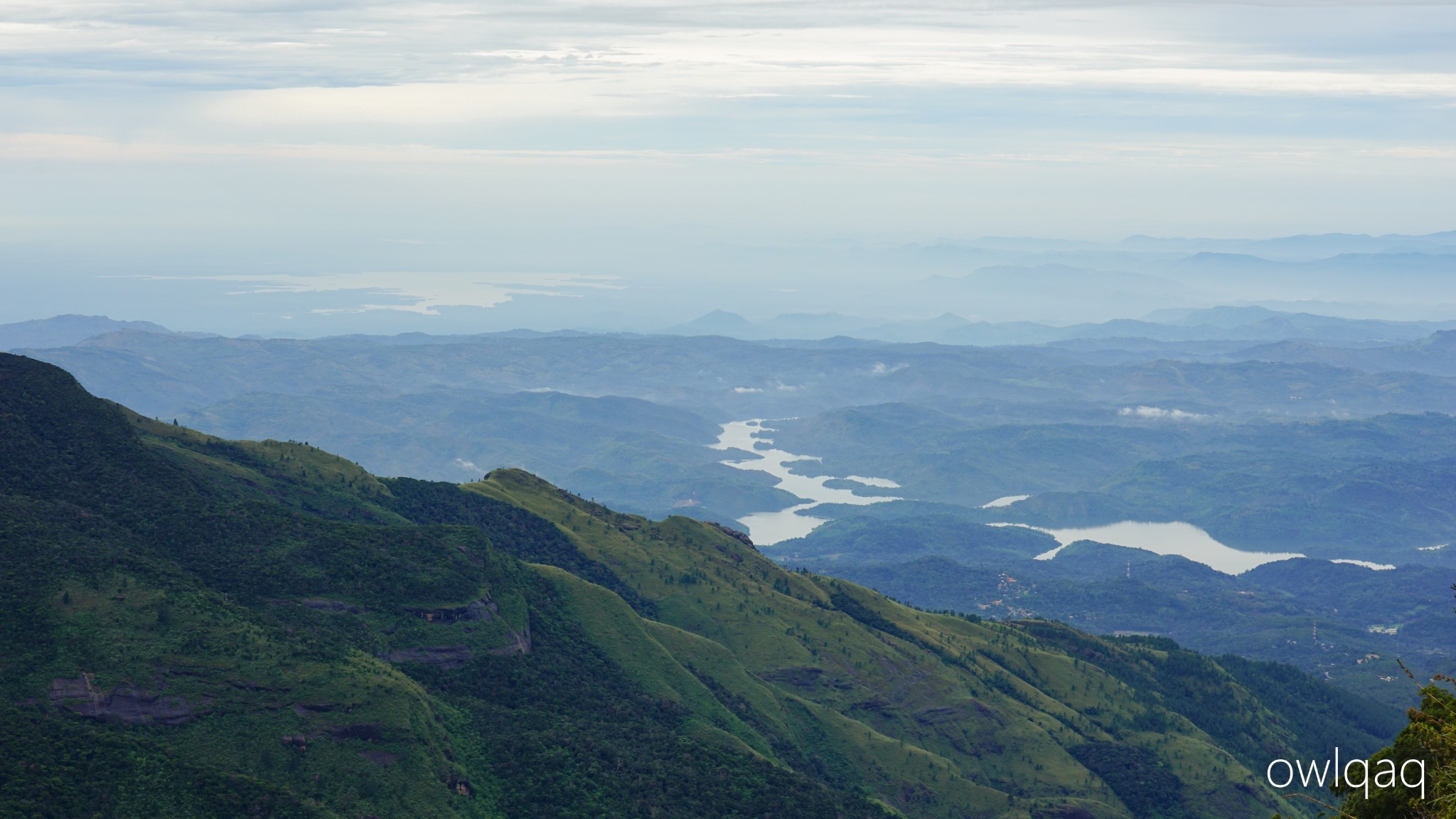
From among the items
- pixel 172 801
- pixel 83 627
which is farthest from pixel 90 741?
pixel 83 627

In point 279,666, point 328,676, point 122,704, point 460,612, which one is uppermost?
point 122,704

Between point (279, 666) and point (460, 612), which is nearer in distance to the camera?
point (279, 666)

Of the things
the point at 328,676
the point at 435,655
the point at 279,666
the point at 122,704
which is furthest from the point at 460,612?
the point at 122,704

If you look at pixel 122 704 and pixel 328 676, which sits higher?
pixel 122 704

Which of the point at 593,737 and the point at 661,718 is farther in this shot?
the point at 661,718

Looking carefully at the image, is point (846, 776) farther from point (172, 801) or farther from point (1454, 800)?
point (1454, 800)

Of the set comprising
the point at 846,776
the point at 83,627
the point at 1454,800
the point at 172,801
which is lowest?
the point at 846,776

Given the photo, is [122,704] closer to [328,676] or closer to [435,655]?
[328,676]

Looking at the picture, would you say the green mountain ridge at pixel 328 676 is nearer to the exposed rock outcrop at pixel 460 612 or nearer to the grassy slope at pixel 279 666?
the exposed rock outcrop at pixel 460 612

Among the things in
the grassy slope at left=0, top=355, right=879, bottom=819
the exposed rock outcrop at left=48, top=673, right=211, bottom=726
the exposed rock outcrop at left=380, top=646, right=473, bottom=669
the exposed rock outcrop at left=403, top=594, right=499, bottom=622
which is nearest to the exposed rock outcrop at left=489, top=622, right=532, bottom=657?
the grassy slope at left=0, top=355, right=879, bottom=819

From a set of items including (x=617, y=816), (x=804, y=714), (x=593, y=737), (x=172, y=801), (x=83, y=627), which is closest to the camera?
(x=172, y=801)

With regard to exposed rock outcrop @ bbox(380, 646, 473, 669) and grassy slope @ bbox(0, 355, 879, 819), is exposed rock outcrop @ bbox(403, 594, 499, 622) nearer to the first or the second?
grassy slope @ bbox(0, 355, 879, 819)
